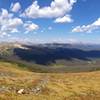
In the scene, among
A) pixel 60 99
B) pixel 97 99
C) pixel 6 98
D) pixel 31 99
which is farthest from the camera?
pixel 97 99

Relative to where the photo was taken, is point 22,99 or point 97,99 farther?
point 97,99

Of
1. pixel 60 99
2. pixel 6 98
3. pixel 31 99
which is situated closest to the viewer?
pixel 6 98

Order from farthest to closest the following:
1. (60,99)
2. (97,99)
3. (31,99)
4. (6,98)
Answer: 1. (97,99)
2. (60,99)
3. (31,99)
4. (6,98)

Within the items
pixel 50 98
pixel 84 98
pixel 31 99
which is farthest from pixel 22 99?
pixel 84 98

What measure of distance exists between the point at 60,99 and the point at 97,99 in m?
12.2

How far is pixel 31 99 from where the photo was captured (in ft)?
190

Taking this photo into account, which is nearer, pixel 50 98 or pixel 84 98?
pixel 50 98

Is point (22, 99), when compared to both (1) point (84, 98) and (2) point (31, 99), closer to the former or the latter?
(2) point (31, 99)

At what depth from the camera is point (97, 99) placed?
68.0m

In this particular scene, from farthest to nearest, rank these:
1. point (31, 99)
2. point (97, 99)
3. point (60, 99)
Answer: point (97, 99) → point (60, 99) → point (31, 99)

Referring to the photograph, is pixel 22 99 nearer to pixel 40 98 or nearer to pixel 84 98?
pixel 40 98

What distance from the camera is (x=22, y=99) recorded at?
56.0 meters

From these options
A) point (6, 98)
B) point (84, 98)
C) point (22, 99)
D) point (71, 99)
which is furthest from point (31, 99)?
point (84, 98)

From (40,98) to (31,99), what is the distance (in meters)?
3.04
